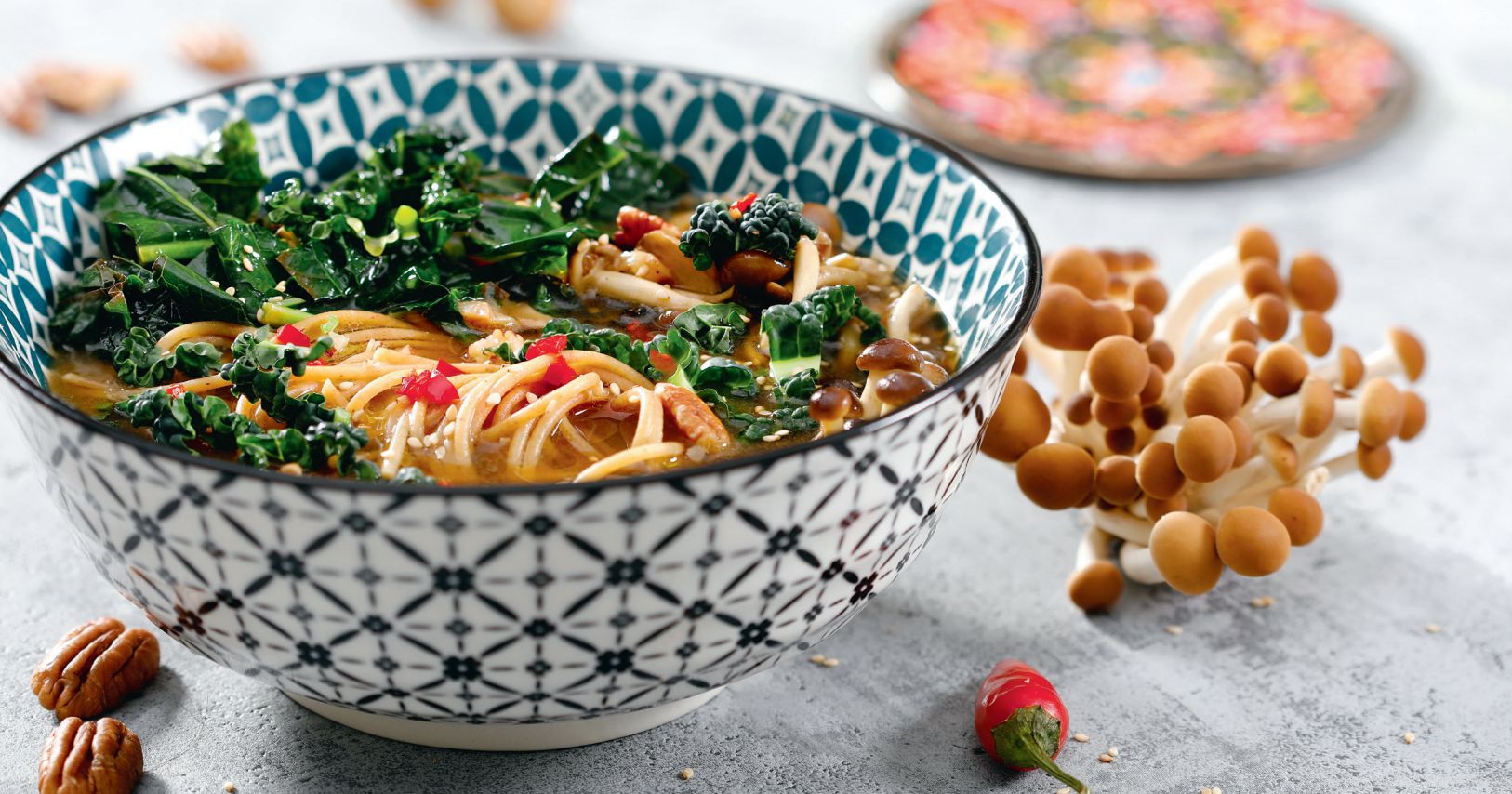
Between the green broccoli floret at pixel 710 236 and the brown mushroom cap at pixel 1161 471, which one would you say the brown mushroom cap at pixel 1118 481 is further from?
the green broccoli floret at pixel 710 236

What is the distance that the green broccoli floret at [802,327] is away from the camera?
10.1 feet

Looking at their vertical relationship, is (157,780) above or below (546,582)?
below

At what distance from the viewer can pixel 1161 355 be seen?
3.62 m

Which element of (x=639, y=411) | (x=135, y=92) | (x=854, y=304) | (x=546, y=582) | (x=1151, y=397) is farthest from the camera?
(x=135, y=92)

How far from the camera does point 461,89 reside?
13.4 feet

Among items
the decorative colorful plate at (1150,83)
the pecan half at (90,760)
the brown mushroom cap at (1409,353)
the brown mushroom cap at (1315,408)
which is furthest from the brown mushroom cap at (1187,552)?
the decorative colorful plate at (1150,83)

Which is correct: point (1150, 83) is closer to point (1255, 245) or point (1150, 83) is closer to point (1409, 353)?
point (1255, 245)

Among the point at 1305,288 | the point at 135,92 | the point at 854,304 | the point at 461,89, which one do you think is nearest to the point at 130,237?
the point at 461,89

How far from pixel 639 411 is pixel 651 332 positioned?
1.63 ft

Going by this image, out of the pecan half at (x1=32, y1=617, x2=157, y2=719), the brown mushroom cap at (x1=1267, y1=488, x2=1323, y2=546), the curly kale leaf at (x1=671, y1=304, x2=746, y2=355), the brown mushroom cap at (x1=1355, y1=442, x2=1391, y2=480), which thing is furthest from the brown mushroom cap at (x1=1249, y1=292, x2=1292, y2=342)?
the pecan half at (x1=32, y1=617, x2=157, y2=719)

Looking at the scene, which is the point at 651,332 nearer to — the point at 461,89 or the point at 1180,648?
the point at 461,89

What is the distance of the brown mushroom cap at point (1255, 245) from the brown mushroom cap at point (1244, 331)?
0.21 metres

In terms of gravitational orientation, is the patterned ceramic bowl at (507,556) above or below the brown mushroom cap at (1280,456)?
above

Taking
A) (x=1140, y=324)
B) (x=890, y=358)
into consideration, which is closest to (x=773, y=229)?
(x=890, y=358)
